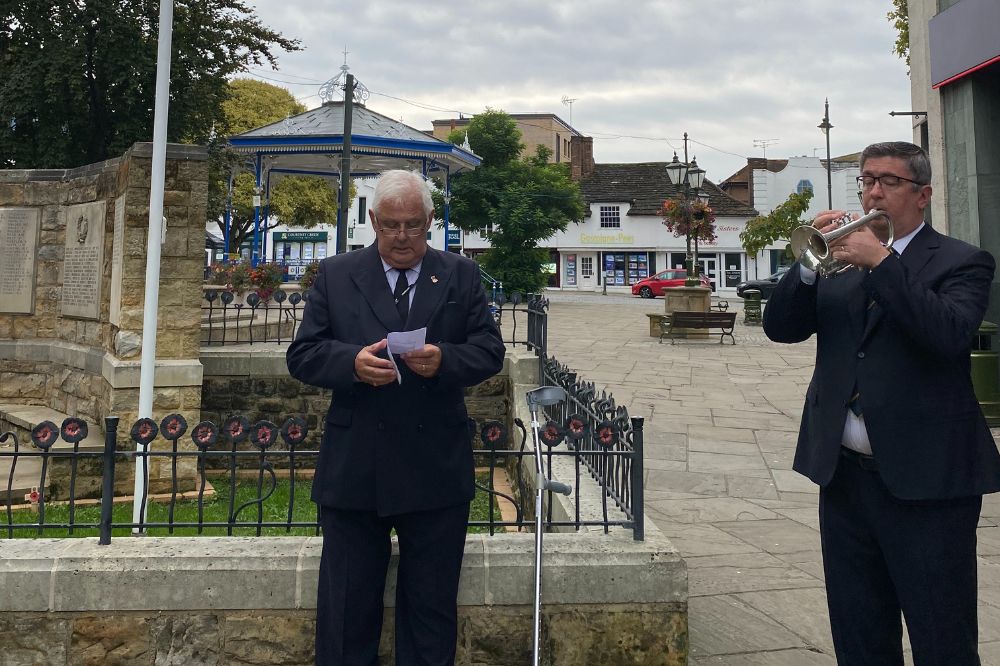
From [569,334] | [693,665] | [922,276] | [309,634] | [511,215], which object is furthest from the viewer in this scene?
[511,215]

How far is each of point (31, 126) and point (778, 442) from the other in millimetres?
15098

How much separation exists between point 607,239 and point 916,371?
47636 millimetres

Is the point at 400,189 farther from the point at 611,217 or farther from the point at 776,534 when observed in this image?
the point at 611,217

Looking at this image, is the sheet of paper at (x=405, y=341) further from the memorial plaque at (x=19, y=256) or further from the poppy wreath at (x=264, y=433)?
the memorial plaque at (x=19, y=256)

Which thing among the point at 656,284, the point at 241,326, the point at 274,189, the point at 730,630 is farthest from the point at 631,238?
the point at 730,630

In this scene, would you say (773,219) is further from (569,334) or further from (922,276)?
(922,276)

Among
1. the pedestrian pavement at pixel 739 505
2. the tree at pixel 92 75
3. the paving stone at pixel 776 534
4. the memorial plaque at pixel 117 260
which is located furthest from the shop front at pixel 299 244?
the paving stone at pixel 776 534

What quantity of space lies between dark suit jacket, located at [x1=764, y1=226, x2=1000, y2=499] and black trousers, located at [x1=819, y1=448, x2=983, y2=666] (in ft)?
0.26

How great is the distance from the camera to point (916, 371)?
7.30 ft

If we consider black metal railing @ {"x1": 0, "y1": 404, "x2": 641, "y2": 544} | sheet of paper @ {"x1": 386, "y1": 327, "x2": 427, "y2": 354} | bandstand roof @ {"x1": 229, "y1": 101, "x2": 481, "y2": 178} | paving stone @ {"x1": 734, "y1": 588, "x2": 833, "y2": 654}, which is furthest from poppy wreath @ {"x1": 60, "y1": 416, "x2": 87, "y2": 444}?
bandstand roof @ {"x1": 229, "y1": 101, "x2": 481, "y2": 178}

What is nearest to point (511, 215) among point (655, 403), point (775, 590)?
point (655, 403)

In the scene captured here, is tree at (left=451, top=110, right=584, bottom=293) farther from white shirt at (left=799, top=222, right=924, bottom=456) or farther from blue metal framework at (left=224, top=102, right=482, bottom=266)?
white shirt at (left=799, top=222, right=924, bottom=456)

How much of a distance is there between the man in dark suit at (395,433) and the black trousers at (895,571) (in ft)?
4.00

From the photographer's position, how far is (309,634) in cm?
298
